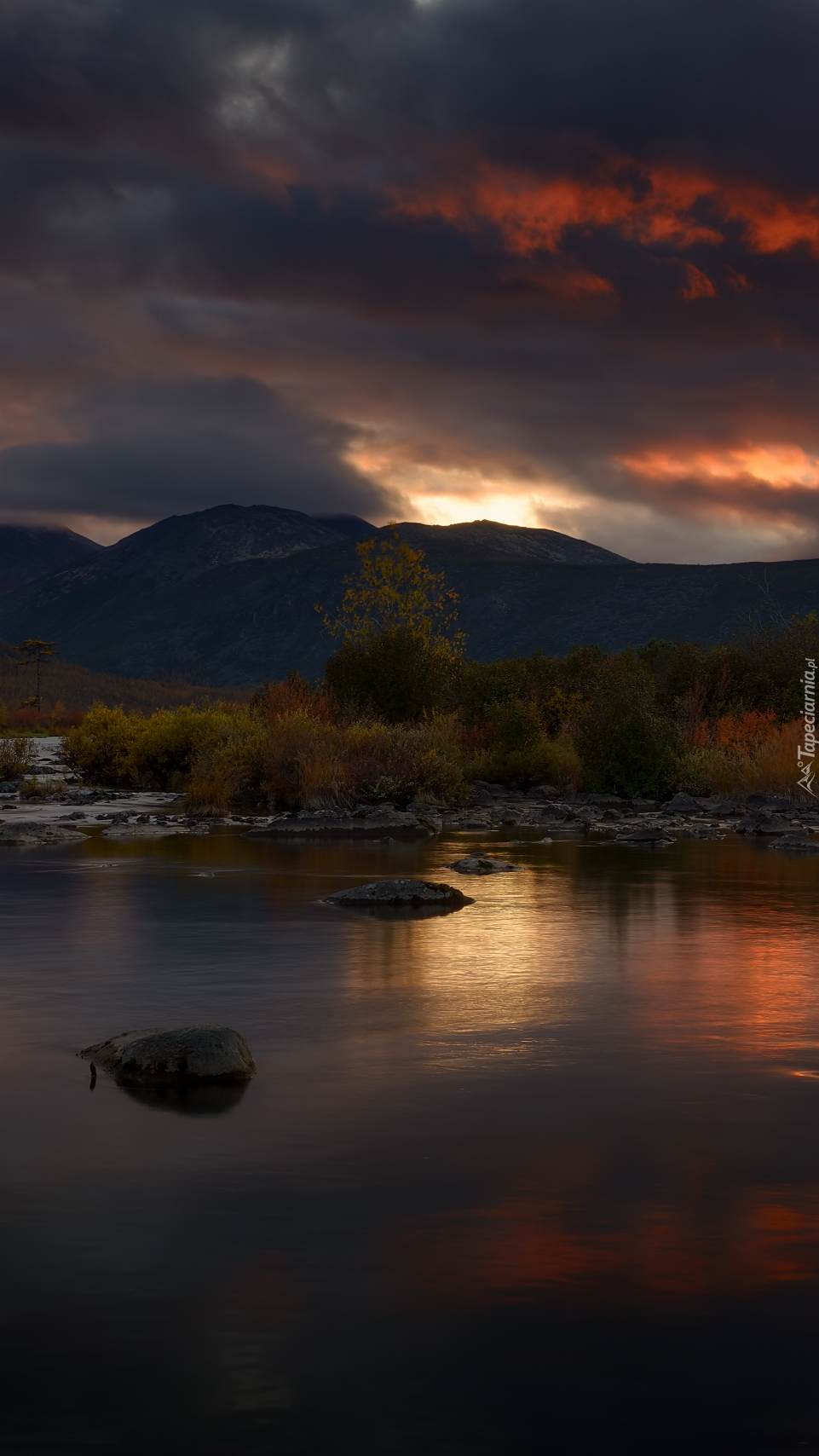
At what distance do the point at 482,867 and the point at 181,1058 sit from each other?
1465cm

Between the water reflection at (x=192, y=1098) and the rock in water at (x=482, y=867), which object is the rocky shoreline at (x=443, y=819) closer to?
the rock in water at (x=482, y=867)

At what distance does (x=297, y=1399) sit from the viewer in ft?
16.2

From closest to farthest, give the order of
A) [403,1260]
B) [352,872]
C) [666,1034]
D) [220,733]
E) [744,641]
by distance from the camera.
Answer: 1. [403,1260]
2. [666,1034]
3. [352,872]
4. [220,733]
5. [744,641]

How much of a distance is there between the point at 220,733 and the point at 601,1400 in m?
39.4

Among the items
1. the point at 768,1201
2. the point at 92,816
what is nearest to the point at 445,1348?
the point at 768,1201

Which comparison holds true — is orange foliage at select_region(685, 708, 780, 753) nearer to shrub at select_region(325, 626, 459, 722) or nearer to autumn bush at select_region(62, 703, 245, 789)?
shrub at select_region(325, 626, 459, 722)

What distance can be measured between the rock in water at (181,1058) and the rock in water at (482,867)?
13.7 meters

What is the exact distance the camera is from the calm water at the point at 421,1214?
4.92 metres

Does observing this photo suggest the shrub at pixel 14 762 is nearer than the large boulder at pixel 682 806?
No

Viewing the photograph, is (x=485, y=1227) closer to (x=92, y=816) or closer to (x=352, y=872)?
(x=352, y=872)

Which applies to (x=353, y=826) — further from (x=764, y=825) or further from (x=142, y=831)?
(x=764, y=825)

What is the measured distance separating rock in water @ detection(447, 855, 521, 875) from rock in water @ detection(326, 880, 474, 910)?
4.16 metres

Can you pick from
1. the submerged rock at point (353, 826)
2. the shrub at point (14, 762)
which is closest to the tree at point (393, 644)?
the submerged rock at point (353, 826)

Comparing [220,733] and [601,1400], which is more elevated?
[220,733]
